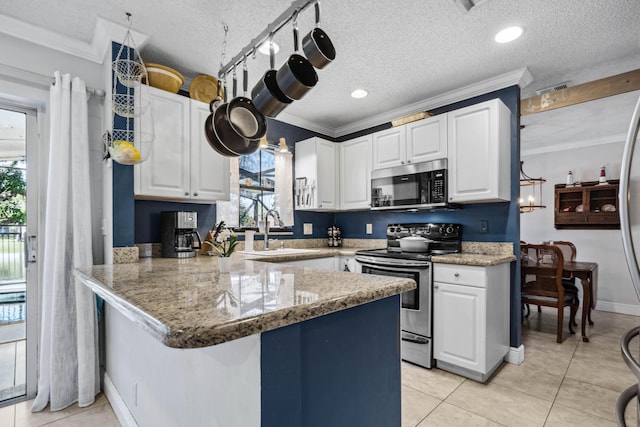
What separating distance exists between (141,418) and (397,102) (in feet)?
10.9

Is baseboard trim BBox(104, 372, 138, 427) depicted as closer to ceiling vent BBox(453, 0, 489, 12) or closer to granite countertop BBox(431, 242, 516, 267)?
granite countertop BBox(431, 242, 516, 267)

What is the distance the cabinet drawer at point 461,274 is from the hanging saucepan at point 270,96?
1.82 metres

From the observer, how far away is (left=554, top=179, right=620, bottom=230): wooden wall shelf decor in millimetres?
4543

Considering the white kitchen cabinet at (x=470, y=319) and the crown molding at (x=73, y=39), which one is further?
the white kitchen cabinet at (x=470, y=319)

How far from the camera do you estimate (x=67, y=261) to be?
2143 millimetres

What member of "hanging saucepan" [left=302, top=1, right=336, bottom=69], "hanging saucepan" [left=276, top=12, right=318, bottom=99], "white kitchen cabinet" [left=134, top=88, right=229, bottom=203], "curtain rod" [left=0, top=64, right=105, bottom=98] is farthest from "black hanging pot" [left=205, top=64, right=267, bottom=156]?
"curtain rod" [left=0, top=64, right=105, bottom=98]

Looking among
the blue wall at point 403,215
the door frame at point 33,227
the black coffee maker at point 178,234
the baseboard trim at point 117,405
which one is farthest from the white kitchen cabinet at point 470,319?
the door frame at point 33,227

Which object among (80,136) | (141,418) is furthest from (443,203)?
(80,136)

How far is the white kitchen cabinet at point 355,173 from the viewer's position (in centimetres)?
359

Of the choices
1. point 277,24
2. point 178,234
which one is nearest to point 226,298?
point 277,24

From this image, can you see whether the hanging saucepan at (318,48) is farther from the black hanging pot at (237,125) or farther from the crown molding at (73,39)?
the crown molding at (73,39)

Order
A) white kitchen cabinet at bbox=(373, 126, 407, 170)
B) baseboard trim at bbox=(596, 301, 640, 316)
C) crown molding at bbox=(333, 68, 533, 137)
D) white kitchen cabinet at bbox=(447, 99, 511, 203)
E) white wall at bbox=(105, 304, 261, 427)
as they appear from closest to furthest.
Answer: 1. white wall at bbox=(105, 304, 261, 427)
2. white kitchen cabinet at bbox=(447, 99, 511, 203)
3. crown molding at bbox=(333, 68, 533, 137)
4. white kitchen cabinet at bbox=(373, 126, 407, 170)
5. baseboard trim at bbox=(596, 301, 640, 316)

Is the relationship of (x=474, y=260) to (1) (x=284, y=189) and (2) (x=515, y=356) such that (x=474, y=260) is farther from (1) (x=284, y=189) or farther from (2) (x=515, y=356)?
(1) (x=284, y=189)

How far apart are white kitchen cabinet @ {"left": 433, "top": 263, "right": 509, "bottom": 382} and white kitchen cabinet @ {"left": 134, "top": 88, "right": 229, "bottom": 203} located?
198 centimetres
